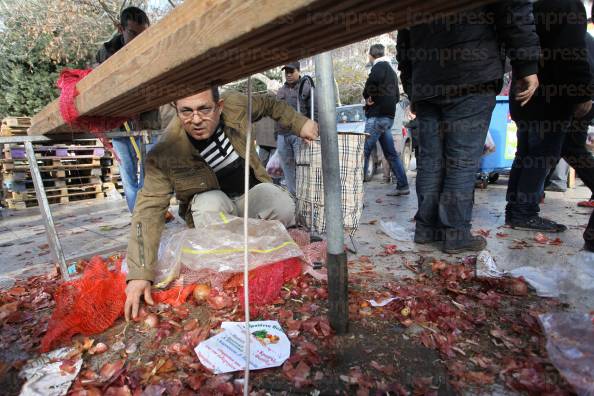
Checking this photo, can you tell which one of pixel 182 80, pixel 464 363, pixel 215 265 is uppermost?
pixel 182 80

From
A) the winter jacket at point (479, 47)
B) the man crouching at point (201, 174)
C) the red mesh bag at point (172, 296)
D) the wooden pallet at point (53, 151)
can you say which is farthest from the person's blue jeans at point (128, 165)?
the wooden pallet at point (53, 151)

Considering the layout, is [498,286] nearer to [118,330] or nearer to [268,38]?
[268,38]

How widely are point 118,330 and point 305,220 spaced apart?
Answer: 60.3 inches

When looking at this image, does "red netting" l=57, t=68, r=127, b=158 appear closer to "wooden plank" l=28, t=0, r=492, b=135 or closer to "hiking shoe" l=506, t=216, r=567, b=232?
"wooden plank" l=28, t=0, r=492, b=135

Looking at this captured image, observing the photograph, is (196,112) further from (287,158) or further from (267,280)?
(287,158)

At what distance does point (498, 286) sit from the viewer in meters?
1.97

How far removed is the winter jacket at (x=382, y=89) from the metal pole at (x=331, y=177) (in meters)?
4.21

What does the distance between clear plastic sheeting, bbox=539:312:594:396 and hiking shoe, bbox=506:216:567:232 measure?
187 centimetres

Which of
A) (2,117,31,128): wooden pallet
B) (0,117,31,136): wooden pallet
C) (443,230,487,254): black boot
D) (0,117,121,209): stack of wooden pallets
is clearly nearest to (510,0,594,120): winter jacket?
(443,230,487,254): black boot

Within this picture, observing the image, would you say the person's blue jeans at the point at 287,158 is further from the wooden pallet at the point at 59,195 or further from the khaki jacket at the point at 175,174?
the wooden pallet at the point at 59,195

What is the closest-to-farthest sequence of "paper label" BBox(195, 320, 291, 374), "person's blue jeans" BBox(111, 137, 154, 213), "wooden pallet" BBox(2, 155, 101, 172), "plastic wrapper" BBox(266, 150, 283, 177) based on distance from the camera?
"paper label" BBox(195, 320, 291, 374) → "person's blue jeans" BBox(111, 137, 154, 213) → "plastic wrapper" BBox(266, 150, 283, 177) → "wooden pallet" BBox(2, 155, 101, 172)

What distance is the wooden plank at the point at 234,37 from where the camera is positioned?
727 millimetres

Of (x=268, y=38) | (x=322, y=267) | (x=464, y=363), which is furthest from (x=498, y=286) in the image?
(x=268, y=38)

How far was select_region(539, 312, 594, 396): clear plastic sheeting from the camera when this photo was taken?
1170 millimetres
